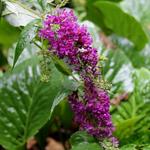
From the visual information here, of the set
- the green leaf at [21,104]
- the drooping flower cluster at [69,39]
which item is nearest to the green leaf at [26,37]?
the drooping flower cluster at [69,39]

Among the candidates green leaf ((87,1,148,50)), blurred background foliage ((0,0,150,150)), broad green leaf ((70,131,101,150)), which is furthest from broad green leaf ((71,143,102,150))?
green leaf ((87,1,148,50))

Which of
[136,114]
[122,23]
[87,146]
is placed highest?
[122,23]

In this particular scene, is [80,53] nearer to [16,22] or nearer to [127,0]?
[16,22]

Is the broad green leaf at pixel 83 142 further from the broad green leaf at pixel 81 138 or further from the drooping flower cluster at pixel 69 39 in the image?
the drooping flower cluster at pixel 69 39

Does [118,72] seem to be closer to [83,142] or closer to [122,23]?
[122,23]

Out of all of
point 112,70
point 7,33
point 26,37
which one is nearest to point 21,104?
point 112,70

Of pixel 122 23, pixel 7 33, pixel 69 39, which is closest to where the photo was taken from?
pixel 69 39
